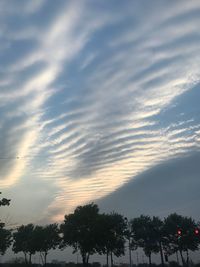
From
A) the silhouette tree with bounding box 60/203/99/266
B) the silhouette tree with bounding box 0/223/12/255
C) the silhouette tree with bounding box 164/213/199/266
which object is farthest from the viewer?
the silhouette tree with bounding box 164/213/199/266

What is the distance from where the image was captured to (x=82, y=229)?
71500 mm

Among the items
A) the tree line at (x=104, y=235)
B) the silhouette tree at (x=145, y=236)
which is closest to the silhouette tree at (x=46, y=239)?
the tree line at (x=104, y=235)

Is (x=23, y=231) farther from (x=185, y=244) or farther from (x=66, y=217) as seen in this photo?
(x=185, y=244)

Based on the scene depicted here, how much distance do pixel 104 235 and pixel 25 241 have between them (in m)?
29.1

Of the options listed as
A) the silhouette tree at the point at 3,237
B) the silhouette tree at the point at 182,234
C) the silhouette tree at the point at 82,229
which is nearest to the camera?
the silhouette tree at the point at 3,237

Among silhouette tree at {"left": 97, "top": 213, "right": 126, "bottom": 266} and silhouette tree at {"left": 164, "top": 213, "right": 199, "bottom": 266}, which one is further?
silhouette tree at {"left": 164, "top": 213, "right": 199, "bottom": 266}

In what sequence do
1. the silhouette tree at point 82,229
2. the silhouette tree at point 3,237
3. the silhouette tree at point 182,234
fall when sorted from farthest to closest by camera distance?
the silhouette tree at point 182,234
the silhouette tree at point 82,229
the silhouette tree at point 3,237

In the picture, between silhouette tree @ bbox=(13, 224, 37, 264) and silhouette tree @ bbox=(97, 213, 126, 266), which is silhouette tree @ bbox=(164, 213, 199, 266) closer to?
silhouette tree @ bbox=(97, 213, 126, 266)

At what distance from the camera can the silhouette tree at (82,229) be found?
6931 centimetres

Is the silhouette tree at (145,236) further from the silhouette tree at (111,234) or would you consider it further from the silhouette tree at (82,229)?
the silhouette tree at (82,229)

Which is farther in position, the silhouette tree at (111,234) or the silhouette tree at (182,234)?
the silhouette tree at (182,234)

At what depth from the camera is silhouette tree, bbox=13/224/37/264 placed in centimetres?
8312

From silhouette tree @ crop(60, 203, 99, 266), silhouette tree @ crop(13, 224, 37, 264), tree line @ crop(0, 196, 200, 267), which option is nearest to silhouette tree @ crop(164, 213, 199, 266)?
tree line @ crop(0, 196, 200, 267)

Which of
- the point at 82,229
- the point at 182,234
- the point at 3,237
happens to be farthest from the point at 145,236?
the point at 3,237
